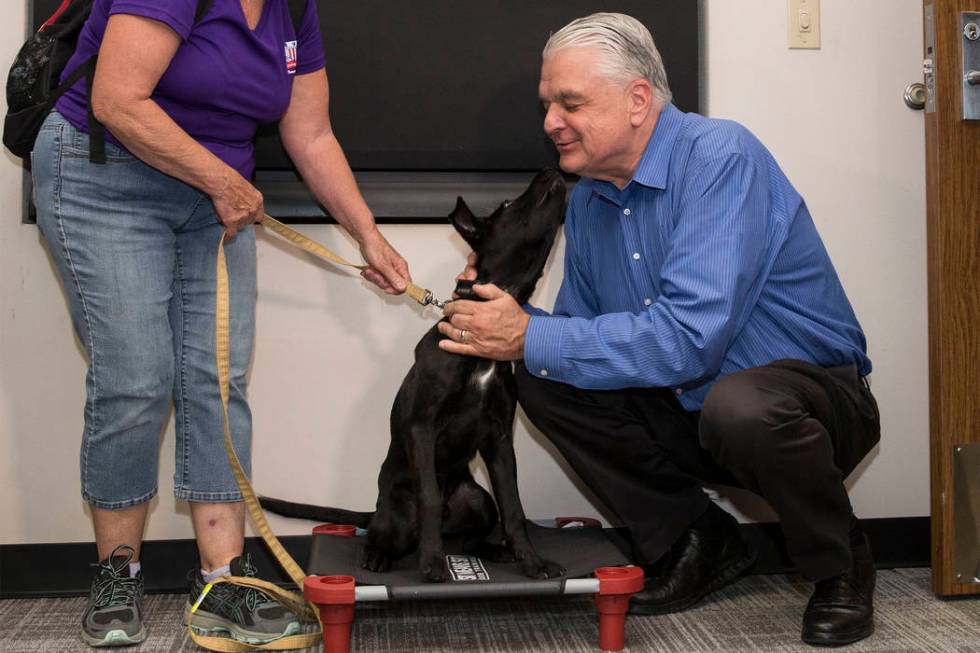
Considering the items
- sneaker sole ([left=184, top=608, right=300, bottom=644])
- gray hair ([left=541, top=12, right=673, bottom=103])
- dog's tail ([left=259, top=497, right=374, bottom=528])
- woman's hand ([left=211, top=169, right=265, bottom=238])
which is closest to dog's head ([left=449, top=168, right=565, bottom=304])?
gray hair ([left=541, top=12, right=673, bottom=103])

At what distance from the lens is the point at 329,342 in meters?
2.41

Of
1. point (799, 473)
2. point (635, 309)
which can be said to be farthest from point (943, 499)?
point (635, 309)

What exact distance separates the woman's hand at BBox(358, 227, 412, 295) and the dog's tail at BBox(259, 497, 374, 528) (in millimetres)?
519

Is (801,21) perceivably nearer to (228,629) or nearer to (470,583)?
(470,583)

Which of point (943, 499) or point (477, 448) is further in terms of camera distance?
point (943, 499)

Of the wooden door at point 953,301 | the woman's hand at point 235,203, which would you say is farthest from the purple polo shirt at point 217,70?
the wooden door at point 953,301

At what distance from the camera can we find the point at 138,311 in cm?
184

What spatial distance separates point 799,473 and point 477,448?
63 cm

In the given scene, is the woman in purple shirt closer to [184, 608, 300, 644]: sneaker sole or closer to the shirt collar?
[184, 608, 300, 644]: sneaker sole

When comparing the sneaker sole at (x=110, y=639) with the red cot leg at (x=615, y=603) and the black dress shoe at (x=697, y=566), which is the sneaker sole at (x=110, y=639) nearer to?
the red cot leg at (x=615, y=603)

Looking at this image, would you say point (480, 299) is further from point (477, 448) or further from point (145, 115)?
point (145, 115)

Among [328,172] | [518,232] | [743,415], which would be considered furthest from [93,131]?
[743,415]

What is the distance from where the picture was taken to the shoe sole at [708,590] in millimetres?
2059

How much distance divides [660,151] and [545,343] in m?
0.46
